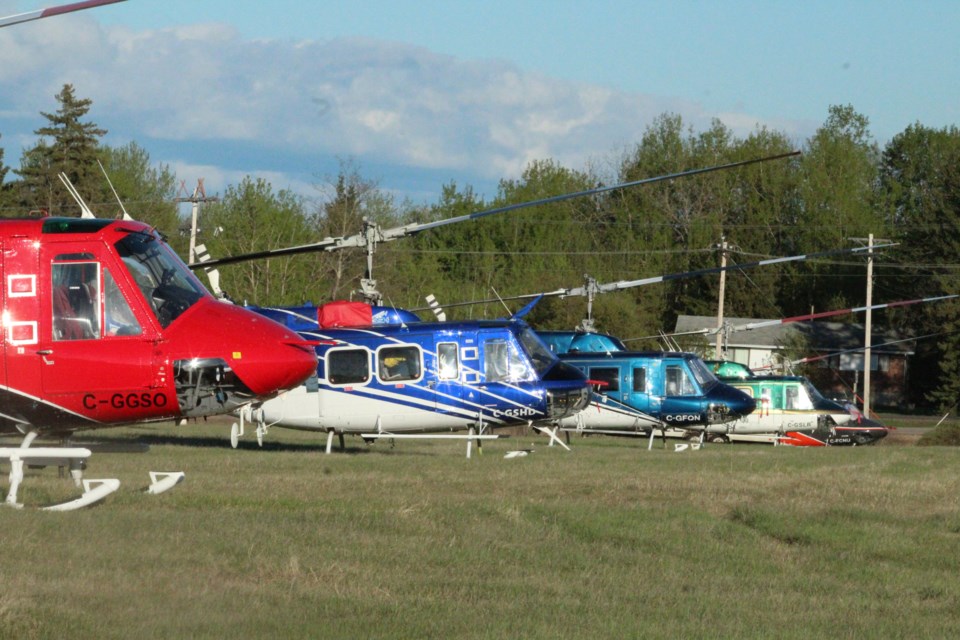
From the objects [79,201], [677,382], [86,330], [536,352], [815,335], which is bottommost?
[815,335]

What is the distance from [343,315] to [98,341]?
9138 mm

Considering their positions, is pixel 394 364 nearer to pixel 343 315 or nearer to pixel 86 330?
pixel 343 315

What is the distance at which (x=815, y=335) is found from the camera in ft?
228

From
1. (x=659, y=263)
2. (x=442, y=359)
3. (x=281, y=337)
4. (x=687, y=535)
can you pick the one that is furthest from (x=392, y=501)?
(x=659, y=263)

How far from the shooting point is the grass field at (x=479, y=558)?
23.9 feet

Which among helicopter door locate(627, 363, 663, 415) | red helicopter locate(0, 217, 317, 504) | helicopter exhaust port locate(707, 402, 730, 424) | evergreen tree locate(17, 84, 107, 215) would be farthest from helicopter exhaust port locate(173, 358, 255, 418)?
evergreen tree locate(17, 84, 107, 215)

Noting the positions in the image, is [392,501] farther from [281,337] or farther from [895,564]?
[895,564]

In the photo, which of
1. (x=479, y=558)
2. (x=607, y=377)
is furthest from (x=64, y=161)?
(x=479, y=558)

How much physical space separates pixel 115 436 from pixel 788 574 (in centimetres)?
1588

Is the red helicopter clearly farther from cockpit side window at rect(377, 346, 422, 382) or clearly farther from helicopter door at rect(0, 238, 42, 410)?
cockpit side window at rect(377, 346, 422, 382)

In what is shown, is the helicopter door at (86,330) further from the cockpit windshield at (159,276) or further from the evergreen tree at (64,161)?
the evergreen tree at (64,161)

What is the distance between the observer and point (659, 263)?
7600 centimetres

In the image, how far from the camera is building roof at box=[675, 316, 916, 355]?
225 feet

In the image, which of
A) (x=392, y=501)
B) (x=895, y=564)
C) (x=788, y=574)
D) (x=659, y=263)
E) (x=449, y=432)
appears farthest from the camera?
(x=659, y=263)
